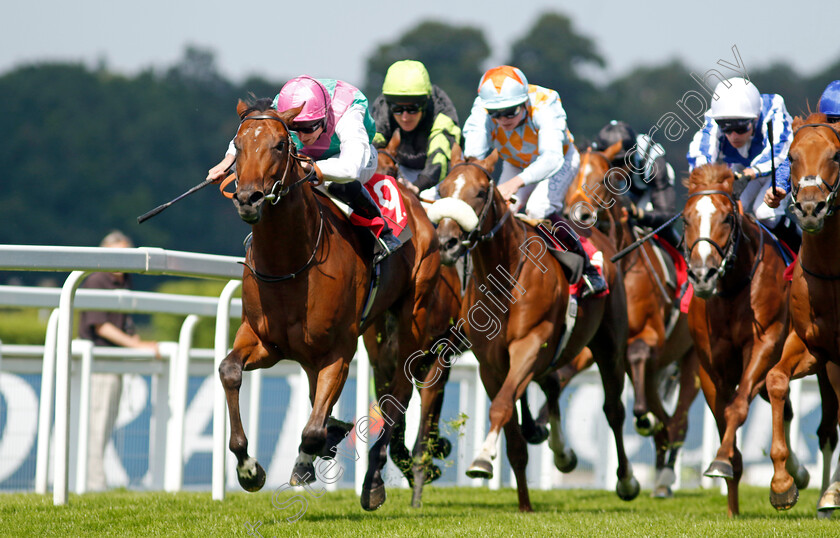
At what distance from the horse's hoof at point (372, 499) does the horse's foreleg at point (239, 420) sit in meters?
0.84

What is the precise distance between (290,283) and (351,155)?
2.46 feet

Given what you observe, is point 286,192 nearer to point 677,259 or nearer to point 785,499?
point 785,499

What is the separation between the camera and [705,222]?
640cm

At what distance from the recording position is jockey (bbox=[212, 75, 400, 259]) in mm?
5898

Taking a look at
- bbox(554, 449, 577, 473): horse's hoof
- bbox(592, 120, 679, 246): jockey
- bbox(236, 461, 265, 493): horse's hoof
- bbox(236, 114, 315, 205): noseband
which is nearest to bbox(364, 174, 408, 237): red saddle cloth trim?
bbox(236, 114, 315, 205): noseband

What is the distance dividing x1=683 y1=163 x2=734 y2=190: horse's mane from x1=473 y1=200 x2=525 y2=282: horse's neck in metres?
1.04

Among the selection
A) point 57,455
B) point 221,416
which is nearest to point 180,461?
point 221,416

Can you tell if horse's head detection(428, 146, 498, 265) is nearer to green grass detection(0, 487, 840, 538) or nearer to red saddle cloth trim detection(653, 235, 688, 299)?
green grass detection(0, 487, 840, 538)

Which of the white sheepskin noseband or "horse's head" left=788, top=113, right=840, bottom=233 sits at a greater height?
"horse's head" left=788, top=113, right=840, bottom=233

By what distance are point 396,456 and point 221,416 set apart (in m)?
1.10

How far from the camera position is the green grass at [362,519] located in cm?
533

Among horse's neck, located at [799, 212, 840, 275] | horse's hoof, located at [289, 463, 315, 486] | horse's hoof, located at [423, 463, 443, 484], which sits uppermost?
horse's neck, located at [799, 212, 840, 275]

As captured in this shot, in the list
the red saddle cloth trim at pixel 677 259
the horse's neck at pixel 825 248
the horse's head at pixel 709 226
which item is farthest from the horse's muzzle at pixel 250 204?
the red saddle cloth trim at pixel 677 259

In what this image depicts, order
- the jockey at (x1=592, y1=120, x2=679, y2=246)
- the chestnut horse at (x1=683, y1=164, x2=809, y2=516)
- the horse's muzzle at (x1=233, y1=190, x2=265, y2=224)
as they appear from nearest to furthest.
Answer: the horse's muzzle at (x1=233, y1=190, x2=265, y2=224) → the chestnut horse at (x1=683, y1=164, x2=809, y2=516) → the jockey at (x1=592, y1=120, x2=679, y2=246)
